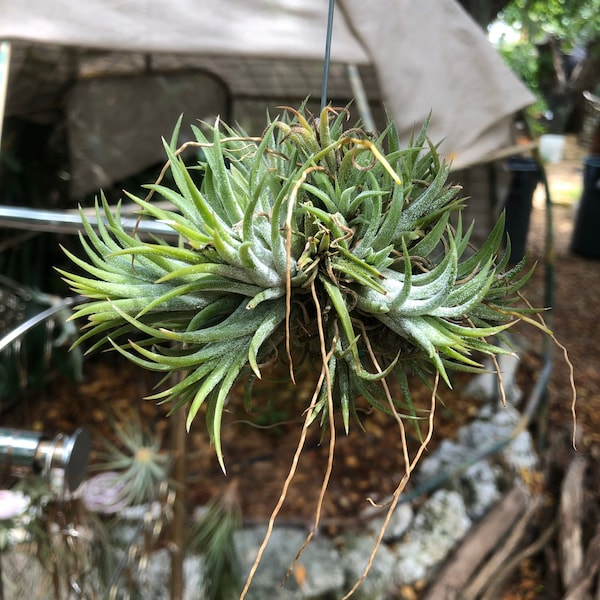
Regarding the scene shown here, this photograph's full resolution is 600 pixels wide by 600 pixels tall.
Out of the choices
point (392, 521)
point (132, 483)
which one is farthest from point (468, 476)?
point (132, 483)

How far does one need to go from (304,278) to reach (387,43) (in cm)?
143

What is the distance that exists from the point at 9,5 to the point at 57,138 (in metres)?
1.23

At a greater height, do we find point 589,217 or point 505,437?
point 589,217

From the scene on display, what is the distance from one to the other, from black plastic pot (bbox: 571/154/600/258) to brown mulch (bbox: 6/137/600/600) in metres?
1.28

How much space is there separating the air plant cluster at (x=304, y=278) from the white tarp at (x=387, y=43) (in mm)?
1156

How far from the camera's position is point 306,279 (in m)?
0.44

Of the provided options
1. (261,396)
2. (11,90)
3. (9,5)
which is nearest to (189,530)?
(261,396)

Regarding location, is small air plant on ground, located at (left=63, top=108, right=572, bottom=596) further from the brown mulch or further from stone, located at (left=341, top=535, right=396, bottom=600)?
stone, located at (left=341, top=535, right=396, bottom=600)

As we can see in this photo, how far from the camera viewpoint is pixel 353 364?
1.45 ft

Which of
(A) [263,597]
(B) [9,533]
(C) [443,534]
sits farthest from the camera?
(C) [443,534]

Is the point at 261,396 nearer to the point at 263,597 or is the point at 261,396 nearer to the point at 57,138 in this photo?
the point at 263,597

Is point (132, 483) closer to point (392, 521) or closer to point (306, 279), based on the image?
point (392, 521)

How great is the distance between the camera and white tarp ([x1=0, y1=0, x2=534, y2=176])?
1.50 m

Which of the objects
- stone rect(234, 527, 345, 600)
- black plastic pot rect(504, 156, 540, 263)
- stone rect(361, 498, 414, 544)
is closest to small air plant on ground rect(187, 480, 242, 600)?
stone rect(234, 527, 345, 600)
